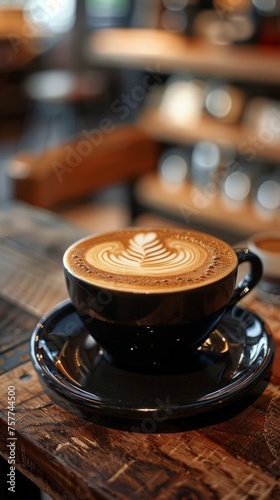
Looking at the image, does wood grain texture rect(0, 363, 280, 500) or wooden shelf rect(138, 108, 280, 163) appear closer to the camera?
wood grain texture rect(0, 363, 280, 500)

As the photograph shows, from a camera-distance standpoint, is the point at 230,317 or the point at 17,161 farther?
the point at 17,161

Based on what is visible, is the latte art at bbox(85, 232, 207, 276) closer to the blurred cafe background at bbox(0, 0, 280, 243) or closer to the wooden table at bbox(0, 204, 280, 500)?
the wooden table at bbox(0, 204, 280, 500)

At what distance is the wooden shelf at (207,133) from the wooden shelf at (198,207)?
26 cm

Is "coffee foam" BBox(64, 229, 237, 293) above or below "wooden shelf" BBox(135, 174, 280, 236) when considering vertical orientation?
above

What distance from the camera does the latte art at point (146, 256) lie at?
0.77m

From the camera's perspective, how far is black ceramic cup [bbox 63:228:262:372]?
2.32 ft

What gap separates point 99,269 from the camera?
0.76 meters

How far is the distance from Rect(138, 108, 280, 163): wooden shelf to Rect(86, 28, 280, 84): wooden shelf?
26 centimetres

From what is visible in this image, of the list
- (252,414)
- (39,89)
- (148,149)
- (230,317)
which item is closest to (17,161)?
(148,149)

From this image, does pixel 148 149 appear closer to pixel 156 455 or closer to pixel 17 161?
pixel 17 161

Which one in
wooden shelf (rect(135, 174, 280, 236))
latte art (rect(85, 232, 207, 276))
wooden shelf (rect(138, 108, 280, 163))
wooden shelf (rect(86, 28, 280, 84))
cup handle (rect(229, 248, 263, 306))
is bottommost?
wooden shelf (rect(135, 174, 280, 236))

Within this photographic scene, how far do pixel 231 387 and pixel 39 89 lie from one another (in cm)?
455

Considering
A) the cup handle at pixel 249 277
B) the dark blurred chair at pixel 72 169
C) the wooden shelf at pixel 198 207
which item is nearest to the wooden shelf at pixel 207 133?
the wooden shelf at pixel 198 207

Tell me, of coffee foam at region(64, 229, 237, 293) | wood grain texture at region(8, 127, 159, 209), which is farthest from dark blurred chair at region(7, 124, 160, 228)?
coffee foam at region(64, 229, 237, 293)
